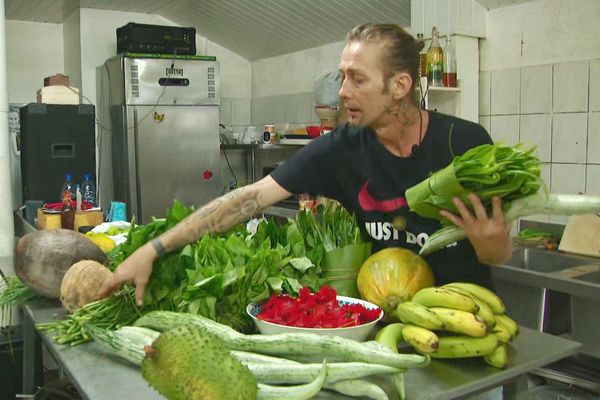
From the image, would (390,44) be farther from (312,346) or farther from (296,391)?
(296,391)

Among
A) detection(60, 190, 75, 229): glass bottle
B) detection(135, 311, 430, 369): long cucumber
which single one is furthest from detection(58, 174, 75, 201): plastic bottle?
detection(135, 311, 430, 369): long cucumber

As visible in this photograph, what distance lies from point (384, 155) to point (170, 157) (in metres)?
3.67

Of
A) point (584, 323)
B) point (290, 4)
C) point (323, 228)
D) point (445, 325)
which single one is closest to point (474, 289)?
point (445, 325)

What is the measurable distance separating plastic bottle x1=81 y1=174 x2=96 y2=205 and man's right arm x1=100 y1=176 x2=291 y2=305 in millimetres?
2630

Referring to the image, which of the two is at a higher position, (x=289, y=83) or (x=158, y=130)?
(x=289, y=83)

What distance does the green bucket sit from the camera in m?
1.69

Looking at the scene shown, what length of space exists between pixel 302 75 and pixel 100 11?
1832 mm

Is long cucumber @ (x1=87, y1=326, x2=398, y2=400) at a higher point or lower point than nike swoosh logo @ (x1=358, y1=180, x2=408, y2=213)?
lower

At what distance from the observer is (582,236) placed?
3166 mm

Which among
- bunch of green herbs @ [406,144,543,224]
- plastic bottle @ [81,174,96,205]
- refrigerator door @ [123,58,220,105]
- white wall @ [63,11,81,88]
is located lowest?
plastic bottle @ [81,174,96,205]

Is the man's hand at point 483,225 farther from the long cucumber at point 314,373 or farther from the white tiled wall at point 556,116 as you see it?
the white tiled wall at point 556,116

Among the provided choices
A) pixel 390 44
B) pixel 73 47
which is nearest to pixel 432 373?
pixel 390 44

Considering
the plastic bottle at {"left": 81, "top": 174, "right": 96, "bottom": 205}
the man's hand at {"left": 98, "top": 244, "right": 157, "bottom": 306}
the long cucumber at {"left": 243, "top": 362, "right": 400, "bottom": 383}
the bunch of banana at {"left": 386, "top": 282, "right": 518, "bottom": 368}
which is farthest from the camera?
the plastic bottle at {"left": 81, "top": 174, "right": 96, "bottom": 205}

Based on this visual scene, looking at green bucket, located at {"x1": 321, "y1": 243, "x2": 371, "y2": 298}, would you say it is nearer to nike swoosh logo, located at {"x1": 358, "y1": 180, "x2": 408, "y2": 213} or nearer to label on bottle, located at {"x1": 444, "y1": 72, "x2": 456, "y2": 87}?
nike swoosh logo, located at {"x1": 358, "y1": 180, "x2": 408, "y2": 213}
